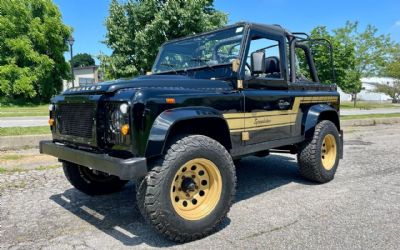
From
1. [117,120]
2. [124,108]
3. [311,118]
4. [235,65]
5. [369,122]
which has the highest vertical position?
[235,65]

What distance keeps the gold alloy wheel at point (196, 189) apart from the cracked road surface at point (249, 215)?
11.2 inches

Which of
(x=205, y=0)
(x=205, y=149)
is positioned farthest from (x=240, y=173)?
(x=205, y=0)

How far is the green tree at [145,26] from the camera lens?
1708 centimetres

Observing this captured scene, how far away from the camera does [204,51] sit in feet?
15.2

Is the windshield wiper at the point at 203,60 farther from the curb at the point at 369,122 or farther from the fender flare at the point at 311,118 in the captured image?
the curb at the point at 369,122

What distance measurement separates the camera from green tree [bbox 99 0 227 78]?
56.0ft

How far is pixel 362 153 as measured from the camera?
320 inches

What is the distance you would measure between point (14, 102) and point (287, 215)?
33306 mm

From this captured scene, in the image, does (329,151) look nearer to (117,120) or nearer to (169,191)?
(169,191)

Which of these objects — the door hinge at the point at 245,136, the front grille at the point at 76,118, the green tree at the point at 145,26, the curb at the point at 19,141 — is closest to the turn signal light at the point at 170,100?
the front grille at the point at 76,118

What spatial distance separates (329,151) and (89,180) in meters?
3.71

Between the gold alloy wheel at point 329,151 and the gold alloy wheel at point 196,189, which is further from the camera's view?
the gold alloy wheel at point 329,151

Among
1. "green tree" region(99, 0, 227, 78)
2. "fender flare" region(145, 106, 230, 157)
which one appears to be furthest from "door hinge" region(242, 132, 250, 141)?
"green tree" region(99, 0, 227, 78)

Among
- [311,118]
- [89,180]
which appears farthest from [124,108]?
[311,118]
